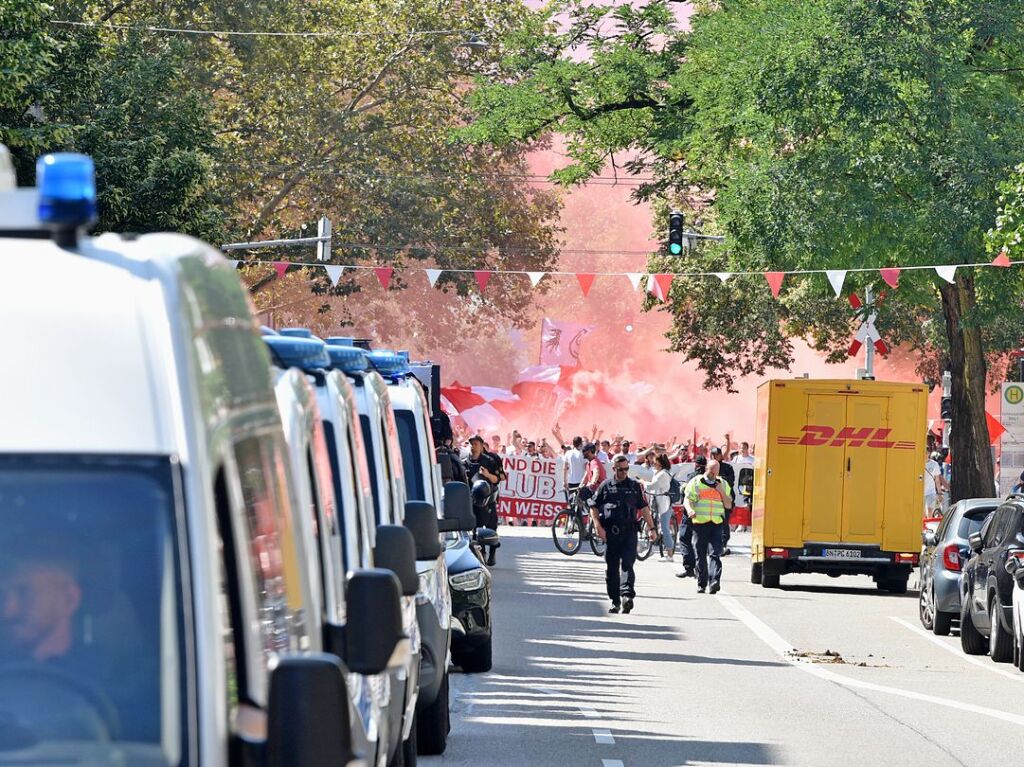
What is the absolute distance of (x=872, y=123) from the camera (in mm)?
32344

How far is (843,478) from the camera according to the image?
29.2 m

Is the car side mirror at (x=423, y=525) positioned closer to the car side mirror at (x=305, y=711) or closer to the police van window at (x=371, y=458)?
the police van window at (x=371, y=458)

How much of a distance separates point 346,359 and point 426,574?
1.84m

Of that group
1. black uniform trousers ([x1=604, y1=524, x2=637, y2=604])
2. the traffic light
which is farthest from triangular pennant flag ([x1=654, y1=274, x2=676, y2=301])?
black uniform trousers ([x1=604, y1=524, x2=637, y2=604])

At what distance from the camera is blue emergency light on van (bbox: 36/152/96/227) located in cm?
388

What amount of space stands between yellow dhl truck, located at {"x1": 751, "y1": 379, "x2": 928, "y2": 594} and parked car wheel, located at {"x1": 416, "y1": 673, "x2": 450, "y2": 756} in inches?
691

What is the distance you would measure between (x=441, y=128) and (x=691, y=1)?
15.3 metres

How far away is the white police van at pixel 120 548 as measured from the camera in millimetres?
3529

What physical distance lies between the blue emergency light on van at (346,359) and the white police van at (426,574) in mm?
690

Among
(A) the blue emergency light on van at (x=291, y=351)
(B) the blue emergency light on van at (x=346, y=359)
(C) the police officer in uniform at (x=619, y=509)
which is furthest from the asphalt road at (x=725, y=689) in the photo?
(A) the blue emergency light on van at (x=291, y=351)

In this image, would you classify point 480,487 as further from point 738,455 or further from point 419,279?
point 419,279

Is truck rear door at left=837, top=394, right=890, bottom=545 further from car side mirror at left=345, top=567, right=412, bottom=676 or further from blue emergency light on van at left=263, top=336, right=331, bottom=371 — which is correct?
car side mirror at left=345, top=567, right=412, bottom=676

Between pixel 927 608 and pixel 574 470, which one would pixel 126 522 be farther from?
pixel 574 470

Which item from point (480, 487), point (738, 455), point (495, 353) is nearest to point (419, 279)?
point (495, 353)
